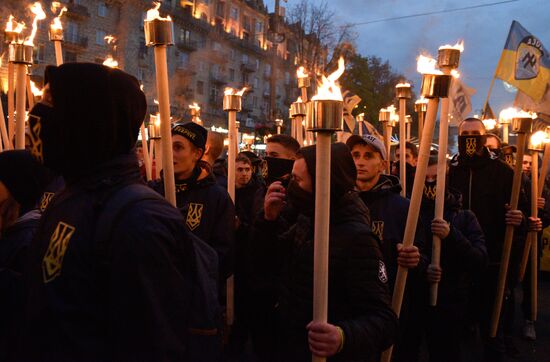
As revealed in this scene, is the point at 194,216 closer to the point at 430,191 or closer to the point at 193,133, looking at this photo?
the point at 193,133

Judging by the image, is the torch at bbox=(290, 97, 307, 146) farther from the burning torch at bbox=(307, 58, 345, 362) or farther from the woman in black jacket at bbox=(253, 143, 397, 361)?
the burning torch at bbox=(307, 58, 345, 362)

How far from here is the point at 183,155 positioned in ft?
11.9

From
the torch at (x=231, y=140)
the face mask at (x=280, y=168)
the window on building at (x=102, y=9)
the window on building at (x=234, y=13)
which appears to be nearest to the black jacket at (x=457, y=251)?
the face mask at (x=280, y=168)

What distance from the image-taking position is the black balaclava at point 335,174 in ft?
7.30

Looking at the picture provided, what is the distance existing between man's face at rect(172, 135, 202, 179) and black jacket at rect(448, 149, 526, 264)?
2797mm

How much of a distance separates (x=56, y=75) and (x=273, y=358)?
3.14 meters

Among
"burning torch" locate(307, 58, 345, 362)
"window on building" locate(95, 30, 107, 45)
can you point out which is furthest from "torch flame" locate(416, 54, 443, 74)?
"window on building" locate(95, 30, 107, 45)

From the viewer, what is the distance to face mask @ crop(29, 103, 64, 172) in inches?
61.7

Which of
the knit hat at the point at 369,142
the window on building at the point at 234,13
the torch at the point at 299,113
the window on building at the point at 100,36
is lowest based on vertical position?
the knit hat at the point at 369,142

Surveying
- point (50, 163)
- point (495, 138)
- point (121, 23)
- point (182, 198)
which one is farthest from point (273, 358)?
point (121, 23)

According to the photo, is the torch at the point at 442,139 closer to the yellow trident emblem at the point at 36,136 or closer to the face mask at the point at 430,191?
the face mask at the point at 430,191

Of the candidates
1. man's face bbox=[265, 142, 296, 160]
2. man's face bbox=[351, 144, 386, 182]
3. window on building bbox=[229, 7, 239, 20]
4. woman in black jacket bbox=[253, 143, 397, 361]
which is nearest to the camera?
woman in black jacket bbox=[253, 143, 397, 361]

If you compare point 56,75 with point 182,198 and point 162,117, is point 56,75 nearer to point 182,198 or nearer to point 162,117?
point 162,117

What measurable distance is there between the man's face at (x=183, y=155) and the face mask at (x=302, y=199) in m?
1.46
